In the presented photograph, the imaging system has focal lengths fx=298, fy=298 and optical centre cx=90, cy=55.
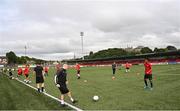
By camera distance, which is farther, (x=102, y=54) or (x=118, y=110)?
(x=102, y=54)

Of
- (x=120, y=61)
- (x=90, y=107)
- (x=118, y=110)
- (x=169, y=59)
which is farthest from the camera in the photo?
(x=120, y=61)

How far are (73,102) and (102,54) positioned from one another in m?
180

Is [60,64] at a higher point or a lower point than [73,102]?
higher

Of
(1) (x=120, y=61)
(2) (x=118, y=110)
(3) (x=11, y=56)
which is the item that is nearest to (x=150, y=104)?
(2) (x=118, y=110)

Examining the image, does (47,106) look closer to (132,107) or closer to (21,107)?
(21,107)

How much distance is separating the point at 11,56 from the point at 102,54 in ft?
189

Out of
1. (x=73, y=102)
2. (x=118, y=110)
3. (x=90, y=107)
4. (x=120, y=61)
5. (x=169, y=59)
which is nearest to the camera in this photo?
(x=118, y=110)

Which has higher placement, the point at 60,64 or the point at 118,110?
the point at 60,64

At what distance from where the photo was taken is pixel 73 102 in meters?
14.0

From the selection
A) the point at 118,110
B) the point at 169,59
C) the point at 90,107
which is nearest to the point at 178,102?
the point at 118,110

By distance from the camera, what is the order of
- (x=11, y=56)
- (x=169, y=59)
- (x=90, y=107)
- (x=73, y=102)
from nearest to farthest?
(x=90, y=107) < (x=73, y=102) < (x=169, y=59) < (x=11, y=56)

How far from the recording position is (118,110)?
11.5m

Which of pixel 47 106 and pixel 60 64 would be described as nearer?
pixel 47 106

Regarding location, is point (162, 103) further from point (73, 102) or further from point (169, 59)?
point (169, 59)
